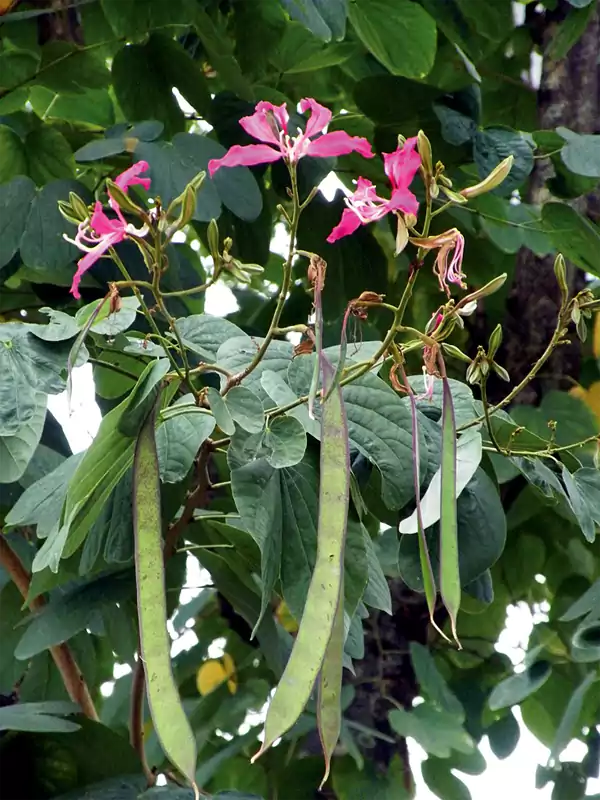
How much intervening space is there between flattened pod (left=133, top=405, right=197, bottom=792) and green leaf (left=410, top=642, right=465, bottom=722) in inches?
25.7

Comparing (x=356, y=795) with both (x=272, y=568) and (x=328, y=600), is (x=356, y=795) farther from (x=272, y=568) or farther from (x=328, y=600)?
(x=328, y=600)

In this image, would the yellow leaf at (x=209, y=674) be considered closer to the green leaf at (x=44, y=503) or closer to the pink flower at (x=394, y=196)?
the green leaf at (x=44, y=503)

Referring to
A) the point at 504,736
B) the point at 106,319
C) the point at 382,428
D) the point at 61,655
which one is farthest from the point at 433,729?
the point at 106,319

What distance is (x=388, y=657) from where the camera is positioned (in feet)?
3.61

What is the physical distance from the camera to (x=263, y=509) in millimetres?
520

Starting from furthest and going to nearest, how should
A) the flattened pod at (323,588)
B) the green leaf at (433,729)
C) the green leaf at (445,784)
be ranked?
the green leaf at (445,784) < the green leaf at (433,729) < the flattened pod at (323,588)

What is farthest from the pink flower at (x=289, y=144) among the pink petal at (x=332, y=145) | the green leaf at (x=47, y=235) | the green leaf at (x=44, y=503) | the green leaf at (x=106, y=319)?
the green leaf at (x=47, y=235)

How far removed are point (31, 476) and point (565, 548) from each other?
599mm

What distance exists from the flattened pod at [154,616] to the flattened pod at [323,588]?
30 millimetres

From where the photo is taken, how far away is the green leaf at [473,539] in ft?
2.03

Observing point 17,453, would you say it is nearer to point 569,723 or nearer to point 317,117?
point 317,117

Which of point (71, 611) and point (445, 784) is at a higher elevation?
point (71, 611)

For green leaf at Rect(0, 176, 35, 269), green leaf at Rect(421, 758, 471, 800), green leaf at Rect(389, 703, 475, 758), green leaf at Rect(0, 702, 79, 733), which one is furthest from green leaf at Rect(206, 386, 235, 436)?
green leaf at Rect(421, 758, 471, 800)

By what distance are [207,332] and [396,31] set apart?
1.70ft
